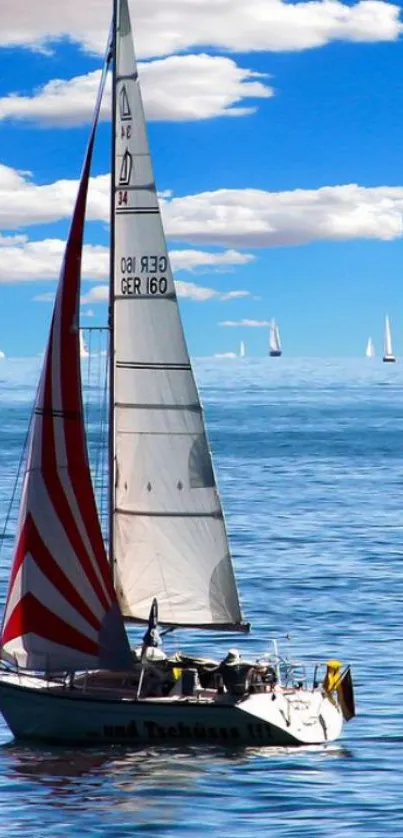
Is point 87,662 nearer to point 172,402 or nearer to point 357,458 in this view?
point 172,402

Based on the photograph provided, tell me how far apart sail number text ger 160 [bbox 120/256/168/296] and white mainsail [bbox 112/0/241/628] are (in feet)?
0.06

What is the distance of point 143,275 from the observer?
31016 millimetres

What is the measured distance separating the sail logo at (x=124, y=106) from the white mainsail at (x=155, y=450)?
1.94ft

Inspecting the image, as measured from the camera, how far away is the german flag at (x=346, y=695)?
30.5 meters

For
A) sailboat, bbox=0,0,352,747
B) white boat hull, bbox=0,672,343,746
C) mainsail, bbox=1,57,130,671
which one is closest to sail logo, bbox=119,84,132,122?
sailboat, bbox=0,0,352,747

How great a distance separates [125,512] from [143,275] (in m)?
4.47

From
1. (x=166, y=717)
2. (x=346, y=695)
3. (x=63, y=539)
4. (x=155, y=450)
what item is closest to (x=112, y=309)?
(x=155, y=450)

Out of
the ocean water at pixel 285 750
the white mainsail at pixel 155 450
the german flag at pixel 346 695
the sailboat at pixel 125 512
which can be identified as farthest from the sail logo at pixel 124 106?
the ocean water at pixel 285 750

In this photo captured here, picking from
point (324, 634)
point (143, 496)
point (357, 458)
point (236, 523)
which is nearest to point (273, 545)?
point (236, 523)

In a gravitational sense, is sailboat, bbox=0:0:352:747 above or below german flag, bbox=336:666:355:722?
above

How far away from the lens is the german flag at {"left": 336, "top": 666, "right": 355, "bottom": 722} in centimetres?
3055

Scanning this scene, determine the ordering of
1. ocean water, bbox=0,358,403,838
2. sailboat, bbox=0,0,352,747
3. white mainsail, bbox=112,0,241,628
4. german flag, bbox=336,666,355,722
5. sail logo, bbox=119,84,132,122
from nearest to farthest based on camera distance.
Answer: ocean water, bbox=0,358,403,838 < sailboat, bbox=0,0,352,747 < german flag, bbox=336,666,355,722 < sail logo, bbox=119,84,132,122 < white mainsail, bbox=112,0,241,628

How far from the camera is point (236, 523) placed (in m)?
71.5

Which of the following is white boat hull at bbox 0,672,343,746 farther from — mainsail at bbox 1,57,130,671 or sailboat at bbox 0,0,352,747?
mainsail at bbox 1,57,130,671
